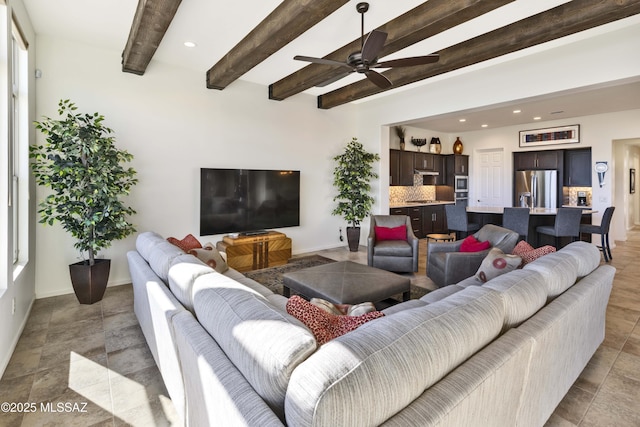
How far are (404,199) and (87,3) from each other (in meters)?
7.15

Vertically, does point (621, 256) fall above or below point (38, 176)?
below

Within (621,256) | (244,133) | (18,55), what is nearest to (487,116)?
(621,256)

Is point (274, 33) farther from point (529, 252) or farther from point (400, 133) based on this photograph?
point (400, 133)

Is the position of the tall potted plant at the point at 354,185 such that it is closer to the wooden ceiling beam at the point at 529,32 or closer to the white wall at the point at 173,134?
the white wall at the point at 173,134

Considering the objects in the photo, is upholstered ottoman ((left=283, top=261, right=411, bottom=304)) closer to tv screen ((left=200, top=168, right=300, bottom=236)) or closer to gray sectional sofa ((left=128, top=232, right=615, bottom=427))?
gray sectional sofa ((left=128, top=232, right=615, bottom=427))

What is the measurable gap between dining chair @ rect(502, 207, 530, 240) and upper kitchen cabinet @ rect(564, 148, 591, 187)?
10.2ft

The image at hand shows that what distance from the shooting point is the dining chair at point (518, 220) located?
5.38 m

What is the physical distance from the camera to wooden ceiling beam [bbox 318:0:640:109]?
9.52ft

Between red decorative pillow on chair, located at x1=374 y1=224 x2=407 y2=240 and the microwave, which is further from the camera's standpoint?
the microwave

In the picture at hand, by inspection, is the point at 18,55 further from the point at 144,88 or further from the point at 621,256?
the point at 621,256

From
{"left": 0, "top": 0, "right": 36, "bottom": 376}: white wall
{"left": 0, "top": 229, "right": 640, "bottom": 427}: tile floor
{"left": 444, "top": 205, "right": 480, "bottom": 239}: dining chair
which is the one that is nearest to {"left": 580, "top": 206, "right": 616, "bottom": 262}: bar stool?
{"left": 444, "top": 205, "right": 480, "bottom": 239}: dining chair

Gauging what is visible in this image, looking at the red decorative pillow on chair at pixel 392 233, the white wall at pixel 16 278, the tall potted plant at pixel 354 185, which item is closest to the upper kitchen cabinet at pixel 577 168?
the tall potted plant at pixel 354 185

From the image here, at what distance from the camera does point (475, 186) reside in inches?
358

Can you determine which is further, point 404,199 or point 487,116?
point 404,199
